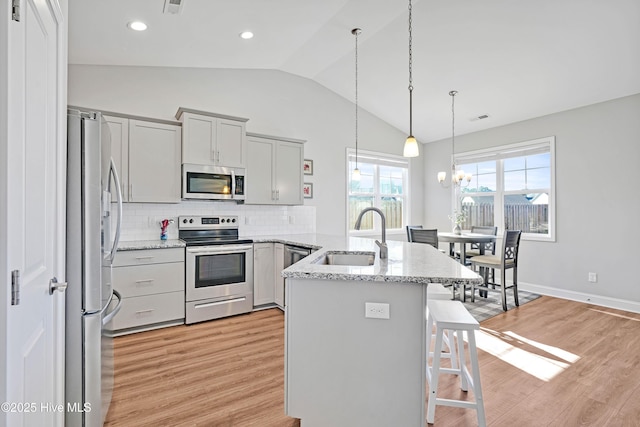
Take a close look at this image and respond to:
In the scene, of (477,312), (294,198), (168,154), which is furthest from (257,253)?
(477,312)

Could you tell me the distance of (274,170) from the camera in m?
4.31

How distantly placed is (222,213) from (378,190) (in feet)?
9.70

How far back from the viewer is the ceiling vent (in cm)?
251

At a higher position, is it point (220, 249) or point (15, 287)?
point (15, 287)

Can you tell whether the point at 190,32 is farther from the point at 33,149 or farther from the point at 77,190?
the point at 33,149

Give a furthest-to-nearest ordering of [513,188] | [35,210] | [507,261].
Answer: [513,188] → [507,261] → [35,210]

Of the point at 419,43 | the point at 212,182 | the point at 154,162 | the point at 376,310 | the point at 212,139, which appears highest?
the point at 419,43

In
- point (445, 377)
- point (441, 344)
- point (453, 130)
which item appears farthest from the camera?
point (453, 130)

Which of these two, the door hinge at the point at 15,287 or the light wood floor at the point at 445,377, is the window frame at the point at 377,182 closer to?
the light wood floor at the point at 445,377

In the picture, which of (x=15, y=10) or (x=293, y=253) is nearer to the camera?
(x=15, y=10)

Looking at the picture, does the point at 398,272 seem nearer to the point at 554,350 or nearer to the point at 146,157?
the point at 554,350

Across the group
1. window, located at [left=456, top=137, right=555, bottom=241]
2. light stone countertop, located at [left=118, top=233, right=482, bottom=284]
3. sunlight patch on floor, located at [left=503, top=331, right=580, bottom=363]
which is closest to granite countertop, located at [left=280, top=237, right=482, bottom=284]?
light stone countertop, located at [left=118, top=233, right=482, bottom=284]

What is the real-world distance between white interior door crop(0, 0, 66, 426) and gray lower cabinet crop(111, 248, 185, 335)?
183 cm

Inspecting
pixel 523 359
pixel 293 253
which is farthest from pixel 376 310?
pixel 293 253
